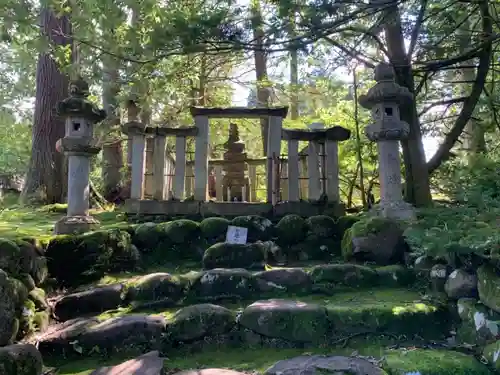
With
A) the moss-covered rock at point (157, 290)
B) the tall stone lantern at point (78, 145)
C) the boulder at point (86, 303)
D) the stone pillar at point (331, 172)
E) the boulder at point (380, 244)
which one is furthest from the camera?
the stone pillar at point (331, 172)

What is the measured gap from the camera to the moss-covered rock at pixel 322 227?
5246mm

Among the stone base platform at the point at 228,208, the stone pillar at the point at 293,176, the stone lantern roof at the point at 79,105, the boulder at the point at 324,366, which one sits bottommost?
the boulder at the point at 324,366

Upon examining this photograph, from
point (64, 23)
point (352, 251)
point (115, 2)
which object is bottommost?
point (352, 251)

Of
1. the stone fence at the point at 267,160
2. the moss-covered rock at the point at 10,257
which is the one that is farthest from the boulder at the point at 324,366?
the stone fence at the point at 267,160

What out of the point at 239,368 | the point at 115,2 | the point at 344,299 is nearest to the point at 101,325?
the point at 239,368

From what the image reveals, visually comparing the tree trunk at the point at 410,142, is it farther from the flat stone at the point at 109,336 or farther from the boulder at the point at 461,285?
the flat stone at the point at 109,336

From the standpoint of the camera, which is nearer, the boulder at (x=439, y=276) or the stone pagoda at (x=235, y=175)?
the boulder at (x=439, y=276)

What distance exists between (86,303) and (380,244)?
9.59ft

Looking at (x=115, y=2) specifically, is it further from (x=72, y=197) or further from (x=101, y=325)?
(x=101, y=325)

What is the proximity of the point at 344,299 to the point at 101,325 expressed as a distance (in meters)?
2.00

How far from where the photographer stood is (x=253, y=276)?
3.88 metres

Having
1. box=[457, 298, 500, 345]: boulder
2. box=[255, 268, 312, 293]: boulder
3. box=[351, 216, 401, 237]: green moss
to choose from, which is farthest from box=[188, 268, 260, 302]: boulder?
box=[457, 298, 500, 345]: boulder

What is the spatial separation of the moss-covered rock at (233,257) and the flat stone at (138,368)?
174 cm

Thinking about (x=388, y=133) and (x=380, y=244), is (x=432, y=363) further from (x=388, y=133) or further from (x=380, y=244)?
(x=388, y=133)
